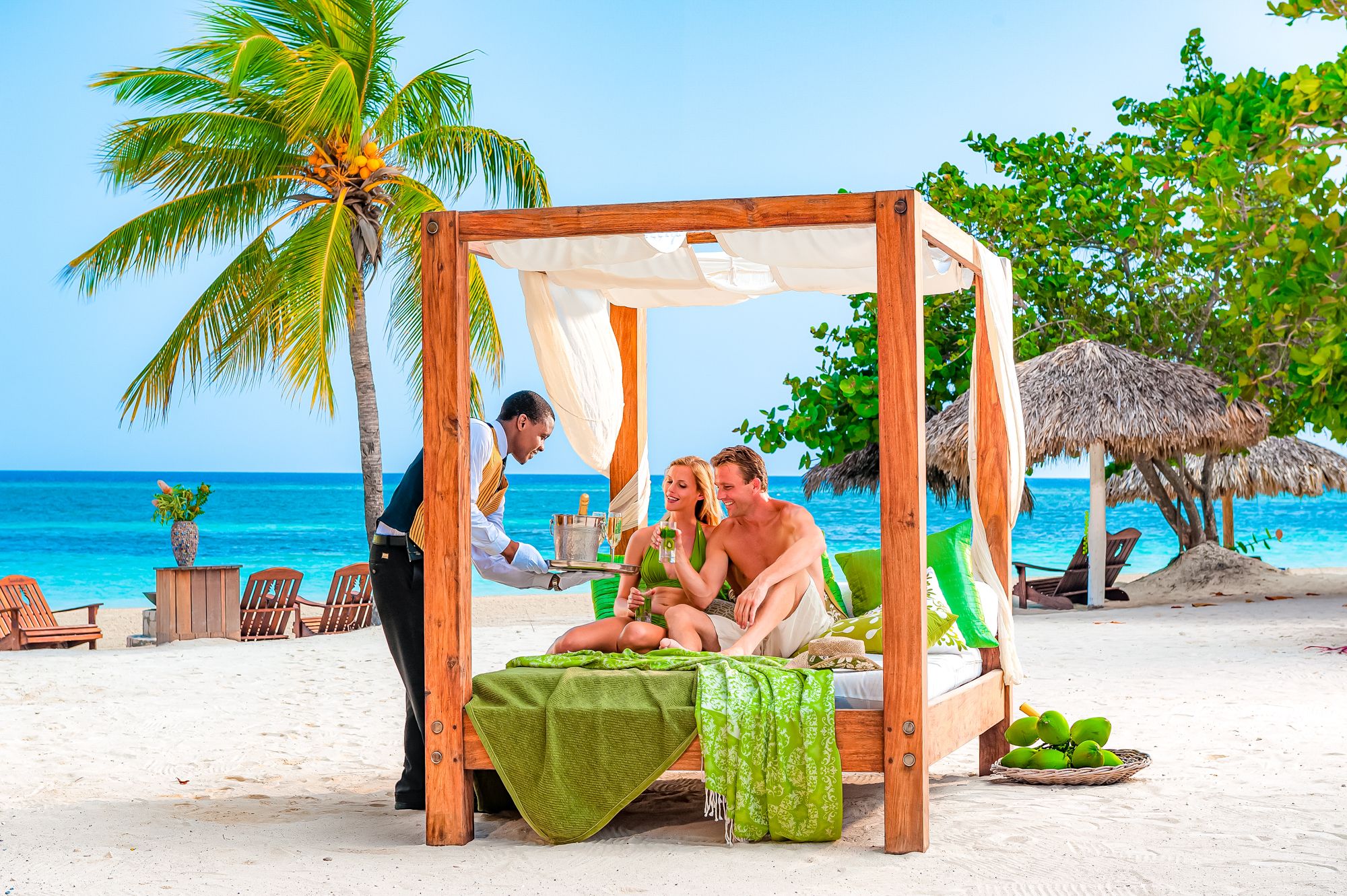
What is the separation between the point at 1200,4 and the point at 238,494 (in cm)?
3152

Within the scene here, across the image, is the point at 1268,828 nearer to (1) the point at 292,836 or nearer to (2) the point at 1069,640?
(1) the point at 292,836

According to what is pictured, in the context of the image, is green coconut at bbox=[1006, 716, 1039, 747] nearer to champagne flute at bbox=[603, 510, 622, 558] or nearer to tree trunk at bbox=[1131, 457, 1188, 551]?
champagne flute at bbox=[603, 510, 622, 558]

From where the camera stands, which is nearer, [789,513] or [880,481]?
[880,481]

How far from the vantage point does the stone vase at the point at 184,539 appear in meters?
9.92

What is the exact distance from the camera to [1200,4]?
31688 millimetres

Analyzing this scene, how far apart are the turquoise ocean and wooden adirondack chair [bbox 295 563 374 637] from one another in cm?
1214

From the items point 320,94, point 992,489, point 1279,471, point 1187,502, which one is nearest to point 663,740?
point 992,489

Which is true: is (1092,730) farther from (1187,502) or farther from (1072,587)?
(1187,502)

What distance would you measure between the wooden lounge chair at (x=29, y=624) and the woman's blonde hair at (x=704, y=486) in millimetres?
6679

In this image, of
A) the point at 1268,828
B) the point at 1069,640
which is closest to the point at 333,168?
the point at 1069,640

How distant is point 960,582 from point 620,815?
160 centimetres

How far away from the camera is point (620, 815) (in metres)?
4.20

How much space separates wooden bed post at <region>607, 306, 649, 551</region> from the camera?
583 cm

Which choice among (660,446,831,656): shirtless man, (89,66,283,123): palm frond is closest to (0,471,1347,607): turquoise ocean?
(89,66,283,123): palm frond
